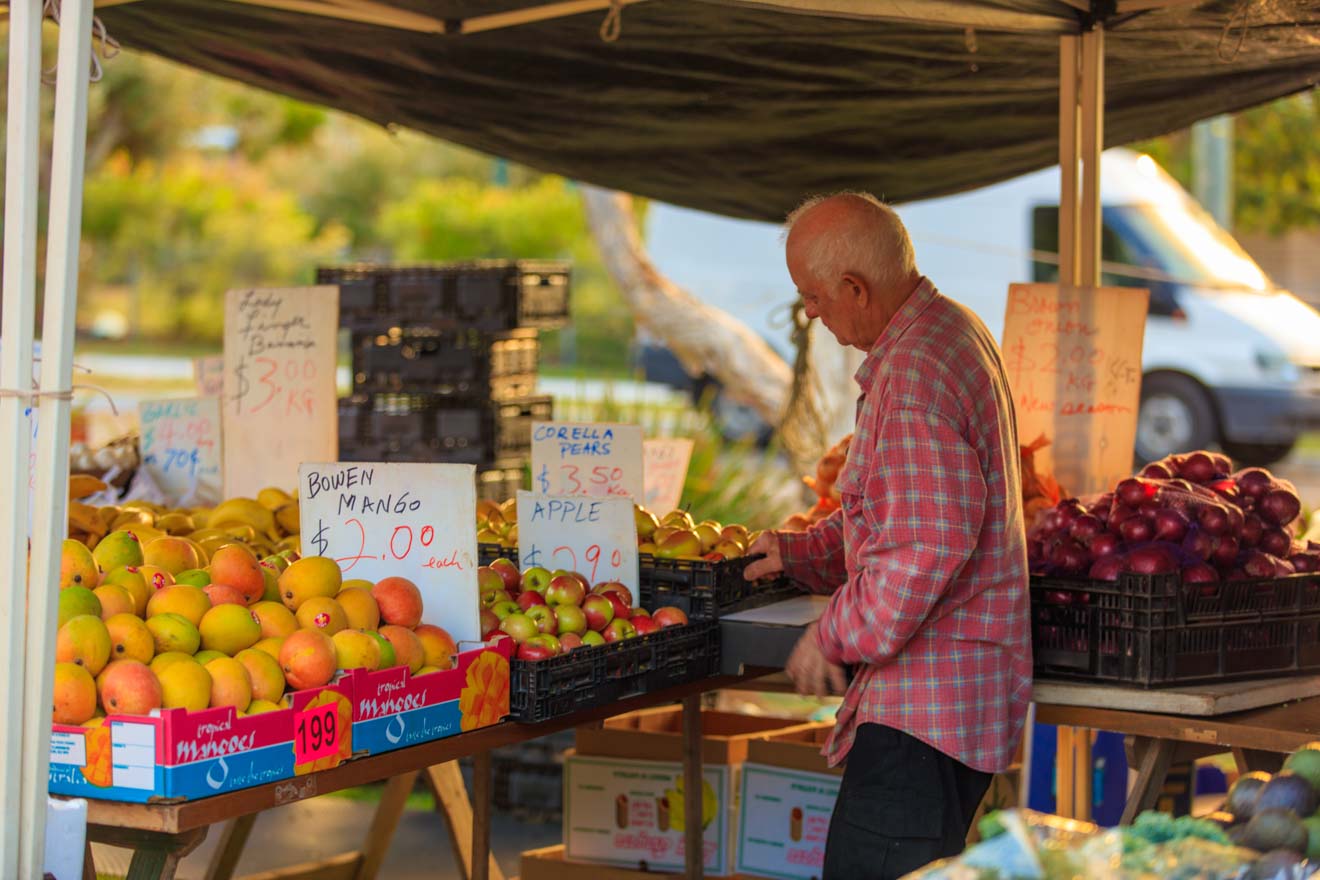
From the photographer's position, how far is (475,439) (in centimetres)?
648

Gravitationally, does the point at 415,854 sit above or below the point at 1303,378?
below

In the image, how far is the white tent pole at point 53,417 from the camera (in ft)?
6.83

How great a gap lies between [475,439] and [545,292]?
2.32 ft

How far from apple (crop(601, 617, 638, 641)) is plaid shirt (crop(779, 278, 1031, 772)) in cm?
48

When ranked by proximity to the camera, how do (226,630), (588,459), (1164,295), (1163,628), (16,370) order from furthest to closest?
(1164,295) → (588,459) → (1163,628) → (226,630) → (16,370)

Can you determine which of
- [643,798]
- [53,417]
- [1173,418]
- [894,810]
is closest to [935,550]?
[894,810]

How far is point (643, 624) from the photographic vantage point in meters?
3.29

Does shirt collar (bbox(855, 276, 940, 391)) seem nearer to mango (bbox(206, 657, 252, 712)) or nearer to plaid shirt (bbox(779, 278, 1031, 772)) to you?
plaid shirt (bbox(779, 278, 1031, 772))

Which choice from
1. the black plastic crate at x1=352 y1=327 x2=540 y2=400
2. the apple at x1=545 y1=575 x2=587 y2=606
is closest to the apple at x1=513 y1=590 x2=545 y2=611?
the apple at x1=545 y1=575 x2=587 y2=606

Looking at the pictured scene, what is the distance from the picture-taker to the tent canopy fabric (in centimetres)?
420

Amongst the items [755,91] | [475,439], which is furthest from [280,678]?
[475,439]

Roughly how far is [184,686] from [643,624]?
1116mm

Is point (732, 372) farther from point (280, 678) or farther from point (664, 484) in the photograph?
point (280, 678)

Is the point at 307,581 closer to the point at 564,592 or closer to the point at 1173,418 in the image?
the point at 564,592
